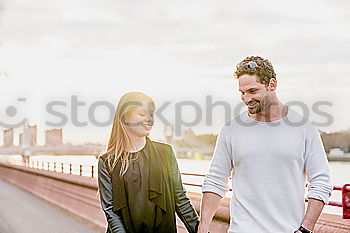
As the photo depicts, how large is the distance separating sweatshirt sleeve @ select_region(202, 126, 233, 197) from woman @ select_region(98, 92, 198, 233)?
0.38 meters

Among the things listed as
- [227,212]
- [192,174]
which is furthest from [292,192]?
[192,174]

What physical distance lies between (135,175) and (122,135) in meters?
0.30

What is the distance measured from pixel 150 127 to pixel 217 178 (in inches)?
24.0

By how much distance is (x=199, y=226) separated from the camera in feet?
16.2

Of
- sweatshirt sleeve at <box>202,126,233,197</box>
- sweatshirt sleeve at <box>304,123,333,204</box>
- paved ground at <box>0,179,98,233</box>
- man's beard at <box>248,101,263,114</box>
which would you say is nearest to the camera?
sweatshirt sleeve at <box>304,123,333,204</box>

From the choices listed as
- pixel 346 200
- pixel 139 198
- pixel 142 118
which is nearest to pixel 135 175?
pixel 139 198

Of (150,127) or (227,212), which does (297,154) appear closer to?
(150,127)

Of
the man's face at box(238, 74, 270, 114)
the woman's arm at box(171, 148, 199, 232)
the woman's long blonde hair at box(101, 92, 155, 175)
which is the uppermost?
the man's face at box(238, 74, 270, 114)

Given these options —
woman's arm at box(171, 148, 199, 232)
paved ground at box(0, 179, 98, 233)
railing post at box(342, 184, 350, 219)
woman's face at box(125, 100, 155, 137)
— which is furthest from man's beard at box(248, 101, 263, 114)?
paved ground at box(0, 179, 98, 233)

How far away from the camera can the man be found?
4359 millimetres

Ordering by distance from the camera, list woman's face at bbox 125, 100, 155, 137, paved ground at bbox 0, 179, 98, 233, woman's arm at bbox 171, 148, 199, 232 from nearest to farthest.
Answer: woman's face at bbox 125, 100, 155, 137 < woman's arm at bbox 171, 148, 199, 232 < paved ground at bbox 0, 179, 98, 233

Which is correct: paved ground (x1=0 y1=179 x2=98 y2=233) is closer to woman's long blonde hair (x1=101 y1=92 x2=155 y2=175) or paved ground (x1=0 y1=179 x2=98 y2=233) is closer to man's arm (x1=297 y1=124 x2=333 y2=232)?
woman's long blonde hair (x1=101 y1=92 x2=155 y2=175)

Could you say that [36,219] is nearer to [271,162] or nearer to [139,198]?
[139,198]

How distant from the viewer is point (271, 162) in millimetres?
4395
